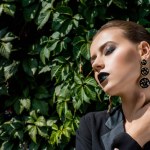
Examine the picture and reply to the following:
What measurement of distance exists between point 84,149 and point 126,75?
480mm

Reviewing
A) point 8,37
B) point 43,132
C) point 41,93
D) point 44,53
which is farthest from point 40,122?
point 8,37

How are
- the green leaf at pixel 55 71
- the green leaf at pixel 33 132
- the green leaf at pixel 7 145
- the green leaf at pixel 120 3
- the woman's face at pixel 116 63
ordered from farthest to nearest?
the green leaf at pixel 7 145
the green leaf at pixel 33 132
the green leaf at pixel 55 71
the green leaf at pixel 120 3
the woman's face at pixel 116 63

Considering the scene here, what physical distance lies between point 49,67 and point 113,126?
94 cm

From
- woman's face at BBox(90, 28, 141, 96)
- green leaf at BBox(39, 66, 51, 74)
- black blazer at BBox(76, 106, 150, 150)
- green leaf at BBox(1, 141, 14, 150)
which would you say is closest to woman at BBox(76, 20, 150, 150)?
woman's face at BBox(90, 28, 141, 96)

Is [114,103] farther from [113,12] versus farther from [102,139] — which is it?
[102,139]

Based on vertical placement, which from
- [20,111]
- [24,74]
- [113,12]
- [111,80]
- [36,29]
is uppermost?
[111,80]

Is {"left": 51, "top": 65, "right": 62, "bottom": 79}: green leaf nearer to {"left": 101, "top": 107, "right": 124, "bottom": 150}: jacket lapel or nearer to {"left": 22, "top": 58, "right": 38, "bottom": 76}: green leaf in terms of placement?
{"left": 22, "top": 58, "right": 38, "bottom": 76}: green leaf

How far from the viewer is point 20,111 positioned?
227 centimetres

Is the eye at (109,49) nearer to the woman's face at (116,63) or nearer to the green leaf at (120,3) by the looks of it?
the woman's face at (116,63)

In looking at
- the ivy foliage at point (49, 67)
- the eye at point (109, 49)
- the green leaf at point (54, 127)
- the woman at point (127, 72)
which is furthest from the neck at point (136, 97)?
the green leaf at point (54, 127)

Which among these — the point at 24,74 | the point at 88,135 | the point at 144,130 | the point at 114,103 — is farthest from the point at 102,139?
the point at 24,74

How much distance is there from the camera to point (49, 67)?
7.14 feet

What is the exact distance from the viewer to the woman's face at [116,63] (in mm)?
971

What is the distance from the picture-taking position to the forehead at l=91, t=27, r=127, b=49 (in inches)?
40.7
